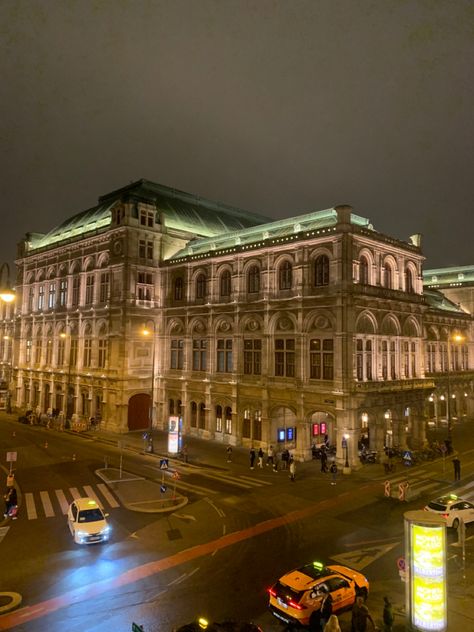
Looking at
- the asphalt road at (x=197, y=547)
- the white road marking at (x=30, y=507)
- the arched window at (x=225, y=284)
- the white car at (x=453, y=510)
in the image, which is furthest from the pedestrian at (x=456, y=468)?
the white road marking at (x=30, y=507)

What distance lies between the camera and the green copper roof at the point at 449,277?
7097 cm

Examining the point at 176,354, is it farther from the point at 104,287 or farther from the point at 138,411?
the point at 104,287

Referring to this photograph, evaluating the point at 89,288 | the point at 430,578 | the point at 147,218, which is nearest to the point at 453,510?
the point at 430,578

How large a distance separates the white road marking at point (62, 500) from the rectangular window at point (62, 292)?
4013cm

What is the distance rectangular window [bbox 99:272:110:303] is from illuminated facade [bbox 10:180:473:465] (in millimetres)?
202

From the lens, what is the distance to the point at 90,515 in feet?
73.5

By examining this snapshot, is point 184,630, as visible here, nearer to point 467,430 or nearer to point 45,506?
point 45,506

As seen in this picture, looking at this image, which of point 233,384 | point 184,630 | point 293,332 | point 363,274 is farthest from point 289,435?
point 184,630

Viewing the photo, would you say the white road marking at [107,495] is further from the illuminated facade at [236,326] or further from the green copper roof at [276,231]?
the green copper roof at [276,231]

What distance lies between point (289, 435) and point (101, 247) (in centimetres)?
3365

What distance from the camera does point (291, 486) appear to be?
32.2 meters

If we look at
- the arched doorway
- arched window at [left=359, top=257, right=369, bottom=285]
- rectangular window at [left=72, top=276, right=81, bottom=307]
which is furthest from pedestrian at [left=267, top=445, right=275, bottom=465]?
rectangular window at [left=72, top=276, right=81, bottom=307]

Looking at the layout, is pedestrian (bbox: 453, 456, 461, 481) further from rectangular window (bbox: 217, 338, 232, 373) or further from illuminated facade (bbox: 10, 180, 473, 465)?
rectangular window (bbox: 217, 338, 232, 373)

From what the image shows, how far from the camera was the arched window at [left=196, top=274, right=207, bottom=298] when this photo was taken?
52000mm
